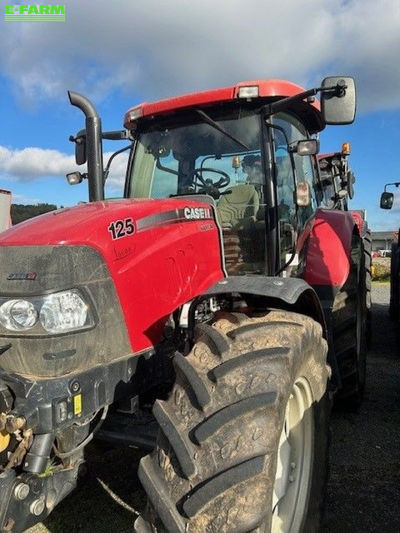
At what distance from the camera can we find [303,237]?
3467mm

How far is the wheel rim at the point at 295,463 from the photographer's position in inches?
86.4

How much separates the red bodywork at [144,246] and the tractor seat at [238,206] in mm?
311

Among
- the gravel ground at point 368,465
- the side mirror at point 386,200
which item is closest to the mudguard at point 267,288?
the gravel ground at point 368,465

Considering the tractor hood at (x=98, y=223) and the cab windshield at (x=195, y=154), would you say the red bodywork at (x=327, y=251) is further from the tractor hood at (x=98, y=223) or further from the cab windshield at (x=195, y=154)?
the tractor hood at (x=98, y=223)

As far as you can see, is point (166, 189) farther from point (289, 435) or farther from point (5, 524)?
point (5, 524)

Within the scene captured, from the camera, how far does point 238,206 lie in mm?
3002

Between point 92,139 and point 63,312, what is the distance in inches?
48.2

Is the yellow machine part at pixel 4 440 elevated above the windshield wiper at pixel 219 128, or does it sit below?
below

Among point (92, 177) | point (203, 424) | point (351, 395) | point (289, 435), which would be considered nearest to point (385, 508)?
point (289, 435)

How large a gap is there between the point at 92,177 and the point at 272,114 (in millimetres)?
1102

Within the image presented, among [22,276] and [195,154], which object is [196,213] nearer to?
[195,154]

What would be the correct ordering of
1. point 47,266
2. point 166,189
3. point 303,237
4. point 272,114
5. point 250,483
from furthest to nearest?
point 303,237
point 166,189
point 272,114
point 47,266
point 250,483

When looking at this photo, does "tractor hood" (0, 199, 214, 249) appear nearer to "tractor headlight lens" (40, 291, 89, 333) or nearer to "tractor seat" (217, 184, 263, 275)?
"tractor headlight lens" (40, 291, 89, 333)

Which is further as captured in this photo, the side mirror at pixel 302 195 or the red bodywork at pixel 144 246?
the side mirror at pixel 302 195
